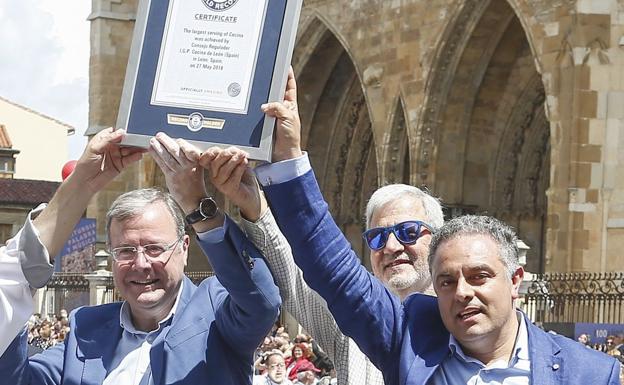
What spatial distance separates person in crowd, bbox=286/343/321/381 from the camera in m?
13.9

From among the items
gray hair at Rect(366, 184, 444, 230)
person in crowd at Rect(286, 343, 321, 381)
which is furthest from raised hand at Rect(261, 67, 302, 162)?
person in crowd at Rect(286, 343, 321, 381)

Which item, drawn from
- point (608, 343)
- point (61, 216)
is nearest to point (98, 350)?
point (61, 216)

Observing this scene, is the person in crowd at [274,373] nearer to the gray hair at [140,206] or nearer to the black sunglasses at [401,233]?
the black sunglasses at [401,233]

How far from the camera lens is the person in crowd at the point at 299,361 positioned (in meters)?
13.9

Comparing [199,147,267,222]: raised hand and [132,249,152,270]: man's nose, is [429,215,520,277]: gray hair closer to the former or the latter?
[199,147,267,222]: raised hand

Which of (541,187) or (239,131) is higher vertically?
(541,187)

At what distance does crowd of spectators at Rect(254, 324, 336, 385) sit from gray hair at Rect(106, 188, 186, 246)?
680 cm

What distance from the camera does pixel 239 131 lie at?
4367mm

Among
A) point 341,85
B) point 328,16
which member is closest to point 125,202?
point 328,16

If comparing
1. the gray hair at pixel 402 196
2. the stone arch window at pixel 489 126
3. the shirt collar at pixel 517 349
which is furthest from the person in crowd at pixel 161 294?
the stone arch window at pixel 489 126

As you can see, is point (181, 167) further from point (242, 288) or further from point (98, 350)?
point (98, 350)

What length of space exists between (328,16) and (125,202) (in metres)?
23.1

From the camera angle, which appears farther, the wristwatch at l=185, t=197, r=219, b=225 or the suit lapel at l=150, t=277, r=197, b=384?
the suit lapel at l=150, t=277, r=197, b=384

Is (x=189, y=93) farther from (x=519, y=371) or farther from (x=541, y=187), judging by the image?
(x=541, y=187)
